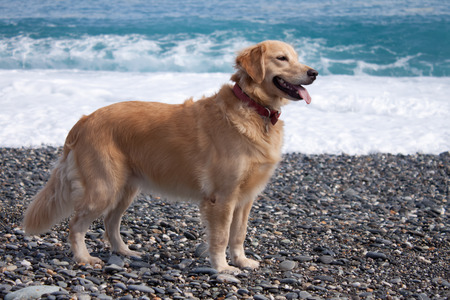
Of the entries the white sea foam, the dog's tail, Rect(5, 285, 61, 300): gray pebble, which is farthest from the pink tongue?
the white sea foam

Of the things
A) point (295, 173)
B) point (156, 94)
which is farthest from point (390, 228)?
point (156, 94)

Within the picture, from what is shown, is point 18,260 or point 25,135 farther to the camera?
point 25,135

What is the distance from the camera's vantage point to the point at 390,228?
16.0 feet

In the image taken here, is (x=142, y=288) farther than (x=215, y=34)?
No

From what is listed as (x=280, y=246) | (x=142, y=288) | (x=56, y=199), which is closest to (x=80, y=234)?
(x=56, y=199)

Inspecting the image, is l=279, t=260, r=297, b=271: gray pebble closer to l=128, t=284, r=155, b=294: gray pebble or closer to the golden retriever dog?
the golden retriever dog

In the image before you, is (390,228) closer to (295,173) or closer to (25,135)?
(295,173)

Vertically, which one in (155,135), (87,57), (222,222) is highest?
(155,135)

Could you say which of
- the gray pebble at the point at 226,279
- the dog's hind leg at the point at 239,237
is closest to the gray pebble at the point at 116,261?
the gray pebble at the point at 226,279

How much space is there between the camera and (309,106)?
11523 mm

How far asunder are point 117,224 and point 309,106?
823 centimetres

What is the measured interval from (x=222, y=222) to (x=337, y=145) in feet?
17.5

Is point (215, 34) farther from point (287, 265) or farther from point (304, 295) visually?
point (304, 295)

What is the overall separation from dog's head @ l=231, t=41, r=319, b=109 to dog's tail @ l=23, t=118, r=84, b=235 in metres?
1.31
